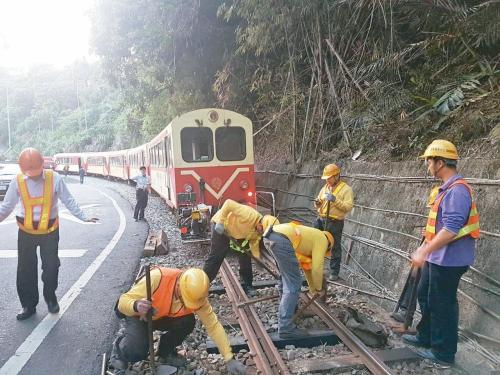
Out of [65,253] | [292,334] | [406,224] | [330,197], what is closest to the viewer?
[292,334]

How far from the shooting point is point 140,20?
1322 centimetres

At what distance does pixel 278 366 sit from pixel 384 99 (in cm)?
541

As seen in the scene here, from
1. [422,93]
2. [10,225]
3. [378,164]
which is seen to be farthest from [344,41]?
[10,225]

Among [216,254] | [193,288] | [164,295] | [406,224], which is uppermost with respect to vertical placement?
[406,224]

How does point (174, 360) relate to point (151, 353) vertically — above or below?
below

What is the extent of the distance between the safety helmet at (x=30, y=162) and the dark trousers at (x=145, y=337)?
79.6 inches

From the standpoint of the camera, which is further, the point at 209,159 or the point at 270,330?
the point at 209,159

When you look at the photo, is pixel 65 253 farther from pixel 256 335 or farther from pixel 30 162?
pixel 256 335

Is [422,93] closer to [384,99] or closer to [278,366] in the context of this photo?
[384,99]

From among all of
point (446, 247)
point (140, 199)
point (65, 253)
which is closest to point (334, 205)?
point (446, 247)

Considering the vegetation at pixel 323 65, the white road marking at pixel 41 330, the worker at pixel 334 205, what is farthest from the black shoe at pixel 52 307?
the vegetation at pixel 323 65

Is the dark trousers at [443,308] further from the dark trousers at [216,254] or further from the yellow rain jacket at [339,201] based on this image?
the dark trousers at [216,254]

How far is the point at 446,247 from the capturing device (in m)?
3.46

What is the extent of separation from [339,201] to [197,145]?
416 centimetres
